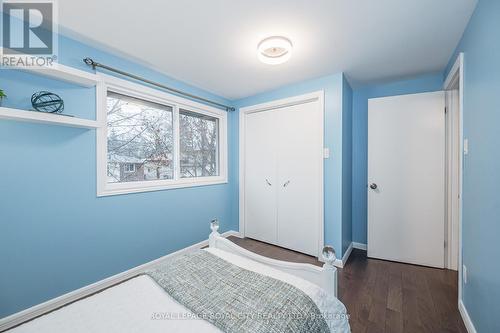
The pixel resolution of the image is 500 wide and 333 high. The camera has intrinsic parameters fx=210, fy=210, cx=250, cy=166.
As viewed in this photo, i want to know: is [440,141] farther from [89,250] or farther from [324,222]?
[89,250]

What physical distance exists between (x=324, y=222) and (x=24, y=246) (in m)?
2.87

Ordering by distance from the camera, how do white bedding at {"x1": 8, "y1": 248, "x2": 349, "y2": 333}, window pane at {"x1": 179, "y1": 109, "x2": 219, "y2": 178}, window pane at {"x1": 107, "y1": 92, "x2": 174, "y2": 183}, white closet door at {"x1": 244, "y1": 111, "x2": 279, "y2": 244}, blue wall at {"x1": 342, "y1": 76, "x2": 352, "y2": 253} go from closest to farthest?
white bedding at {"x1": 8, "y1": 248, "x2": 349, "y2": 333}, window pane at {"x1": 107, "y1": 92, "x2": 174, "y2": 183}, blue wall at {"x1": 342, "y1": 76, "x2": 352, "y2": 253}, window pane at {"x1": 179, "y1": 109, "x2": 219, "y2": 178}, white closet door at {"x1": 244, "y1": 111, "x2": 279, "y2": 244}

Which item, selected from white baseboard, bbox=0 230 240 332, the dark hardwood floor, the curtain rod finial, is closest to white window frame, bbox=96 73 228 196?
the curtain rod finial

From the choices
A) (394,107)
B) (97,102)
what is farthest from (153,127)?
(394,107)

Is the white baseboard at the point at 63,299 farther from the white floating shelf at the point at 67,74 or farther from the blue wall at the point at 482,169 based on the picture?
the blue wall at the point at 482,169

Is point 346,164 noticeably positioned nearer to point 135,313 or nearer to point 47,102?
point 135,313

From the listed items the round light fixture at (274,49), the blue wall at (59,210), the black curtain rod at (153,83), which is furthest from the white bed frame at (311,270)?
→ the black curtain rod at (153,83)

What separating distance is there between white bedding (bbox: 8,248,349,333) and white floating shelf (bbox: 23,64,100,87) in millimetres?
1662

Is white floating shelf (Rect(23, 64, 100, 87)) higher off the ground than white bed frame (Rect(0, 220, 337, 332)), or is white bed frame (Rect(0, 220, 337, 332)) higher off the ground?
white floating shelf (Rect(23, 64, 100, 87))

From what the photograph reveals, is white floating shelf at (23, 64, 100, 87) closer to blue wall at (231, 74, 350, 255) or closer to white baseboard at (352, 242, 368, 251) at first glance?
blue wall at (231, 74, 350, 255)

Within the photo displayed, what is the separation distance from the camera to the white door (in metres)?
2.47

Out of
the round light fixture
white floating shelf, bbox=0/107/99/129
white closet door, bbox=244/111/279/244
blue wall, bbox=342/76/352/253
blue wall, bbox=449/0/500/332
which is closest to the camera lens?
blue wall, bbox=449/0/500/332

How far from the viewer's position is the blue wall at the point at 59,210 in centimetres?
158

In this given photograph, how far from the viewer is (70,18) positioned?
162cm
